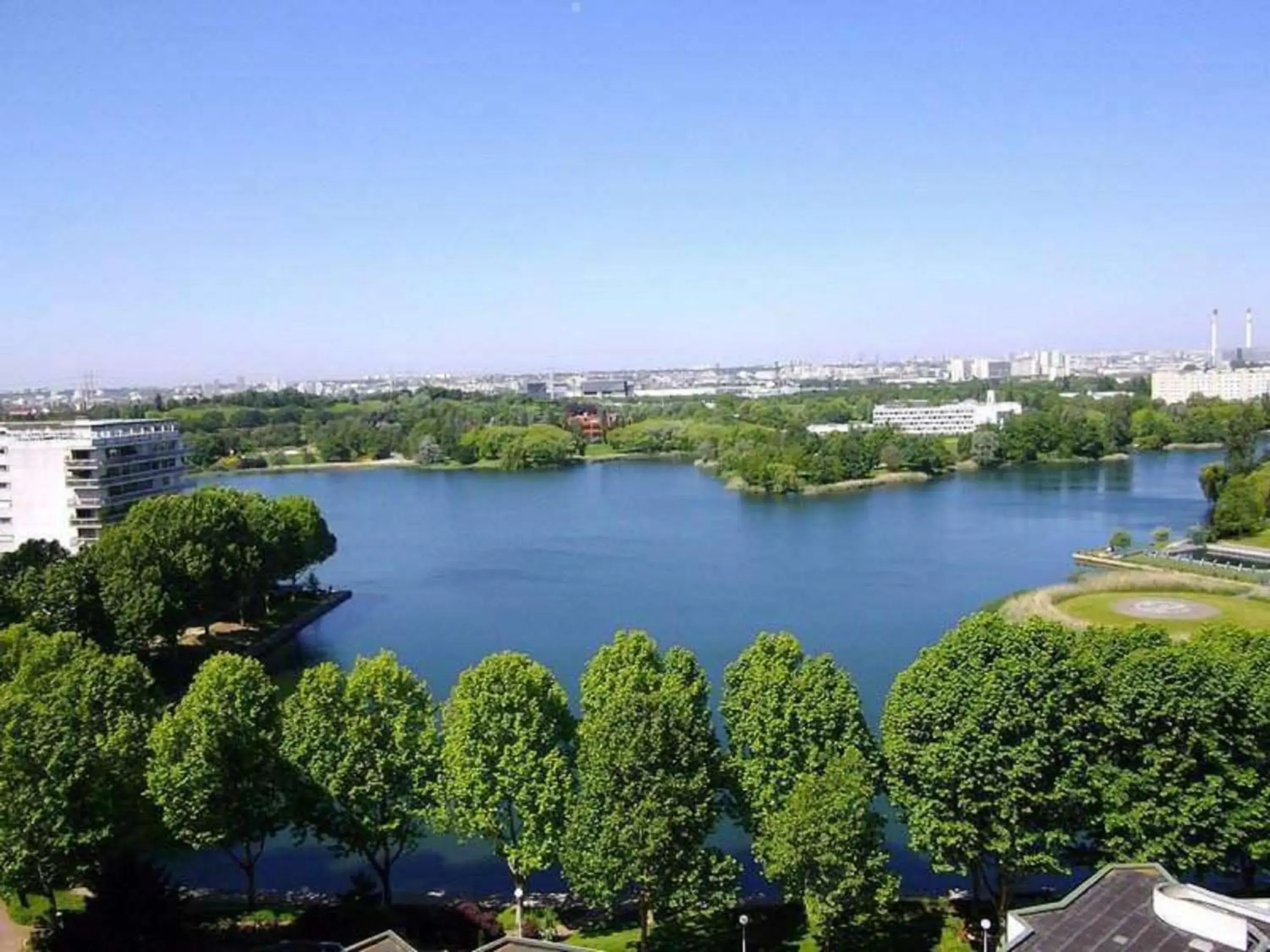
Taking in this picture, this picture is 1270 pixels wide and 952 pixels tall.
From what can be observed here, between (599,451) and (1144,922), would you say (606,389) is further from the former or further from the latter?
(1144,922)

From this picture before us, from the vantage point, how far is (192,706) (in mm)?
6352

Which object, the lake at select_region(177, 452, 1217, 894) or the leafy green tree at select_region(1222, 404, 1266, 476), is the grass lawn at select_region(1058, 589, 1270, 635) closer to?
the lake at select_region(177, 452, 1217, 894)

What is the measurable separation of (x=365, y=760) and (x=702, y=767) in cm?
203

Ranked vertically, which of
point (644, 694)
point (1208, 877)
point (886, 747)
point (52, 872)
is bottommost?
point (1208, 877)

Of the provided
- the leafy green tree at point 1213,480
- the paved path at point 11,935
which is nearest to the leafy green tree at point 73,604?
the paved path at point 11,935

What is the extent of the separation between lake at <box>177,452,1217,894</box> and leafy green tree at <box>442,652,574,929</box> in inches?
49.2

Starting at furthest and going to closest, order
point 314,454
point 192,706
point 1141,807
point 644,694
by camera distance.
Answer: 1. point 314,454
2. point 192,706
3. point 644,694
4. point 1141,807

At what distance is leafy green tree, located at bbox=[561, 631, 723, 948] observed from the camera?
5.24 metres

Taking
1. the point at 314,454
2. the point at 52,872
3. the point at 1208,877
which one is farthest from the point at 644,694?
the point at 314,454

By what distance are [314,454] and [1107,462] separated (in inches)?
1107

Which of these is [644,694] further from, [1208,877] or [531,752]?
[1208,877]

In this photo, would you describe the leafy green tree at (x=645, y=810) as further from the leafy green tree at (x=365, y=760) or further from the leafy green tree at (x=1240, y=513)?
the leafy green tree at (x=1240, y=513)

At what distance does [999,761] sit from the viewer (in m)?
5.52

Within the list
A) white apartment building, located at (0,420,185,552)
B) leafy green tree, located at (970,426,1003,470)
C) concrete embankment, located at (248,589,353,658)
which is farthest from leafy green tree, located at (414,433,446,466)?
concrete embankment, located at (248,589,353,658)
